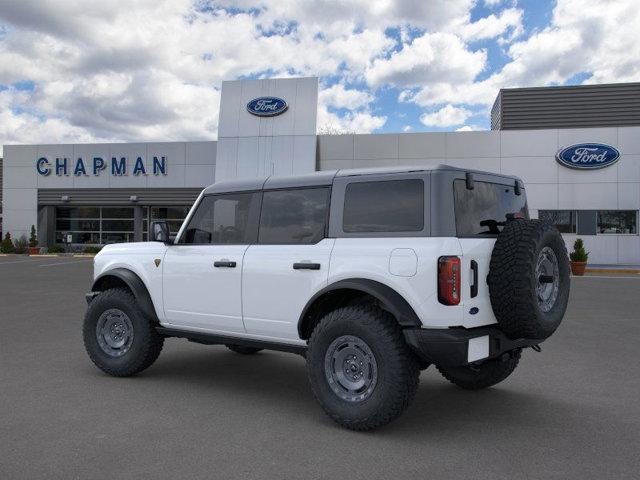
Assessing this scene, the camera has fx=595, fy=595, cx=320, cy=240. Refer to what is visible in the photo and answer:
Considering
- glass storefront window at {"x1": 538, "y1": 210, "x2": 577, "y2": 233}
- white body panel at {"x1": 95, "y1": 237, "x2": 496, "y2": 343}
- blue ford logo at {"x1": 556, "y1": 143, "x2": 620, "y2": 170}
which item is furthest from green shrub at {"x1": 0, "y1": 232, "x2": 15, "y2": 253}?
white body panel at {"x1": 95, "y1": 237, "x2": 496, "y2": 343}

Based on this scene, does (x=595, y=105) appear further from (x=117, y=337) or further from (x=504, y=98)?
(x=117, y=337)

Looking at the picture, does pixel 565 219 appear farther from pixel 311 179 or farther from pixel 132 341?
pixel 132 341

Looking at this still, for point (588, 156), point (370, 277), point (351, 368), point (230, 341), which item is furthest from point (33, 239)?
point (370, 277)

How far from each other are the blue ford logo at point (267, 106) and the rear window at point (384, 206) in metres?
23.9

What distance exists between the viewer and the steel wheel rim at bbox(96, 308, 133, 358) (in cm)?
619

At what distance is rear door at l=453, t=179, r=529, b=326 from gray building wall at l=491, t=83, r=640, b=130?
5231 centimetres

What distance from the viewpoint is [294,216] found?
16.9ft

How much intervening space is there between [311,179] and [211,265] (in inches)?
49.2

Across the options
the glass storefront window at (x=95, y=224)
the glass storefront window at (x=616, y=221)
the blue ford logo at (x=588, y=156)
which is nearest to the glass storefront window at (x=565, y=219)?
the glass storefront window at (x=616, y=221)

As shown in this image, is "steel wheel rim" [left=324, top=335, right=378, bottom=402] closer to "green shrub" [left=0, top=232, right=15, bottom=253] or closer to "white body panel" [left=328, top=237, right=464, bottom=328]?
"white body panel" [left=328, top=237, right=464, bottom=328]

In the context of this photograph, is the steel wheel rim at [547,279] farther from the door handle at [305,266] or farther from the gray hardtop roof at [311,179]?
the door handle at [305,266]

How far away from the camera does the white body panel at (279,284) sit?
480cm

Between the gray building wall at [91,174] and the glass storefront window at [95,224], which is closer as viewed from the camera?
the gray building wall at [91,174]

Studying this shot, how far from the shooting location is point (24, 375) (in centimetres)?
609
